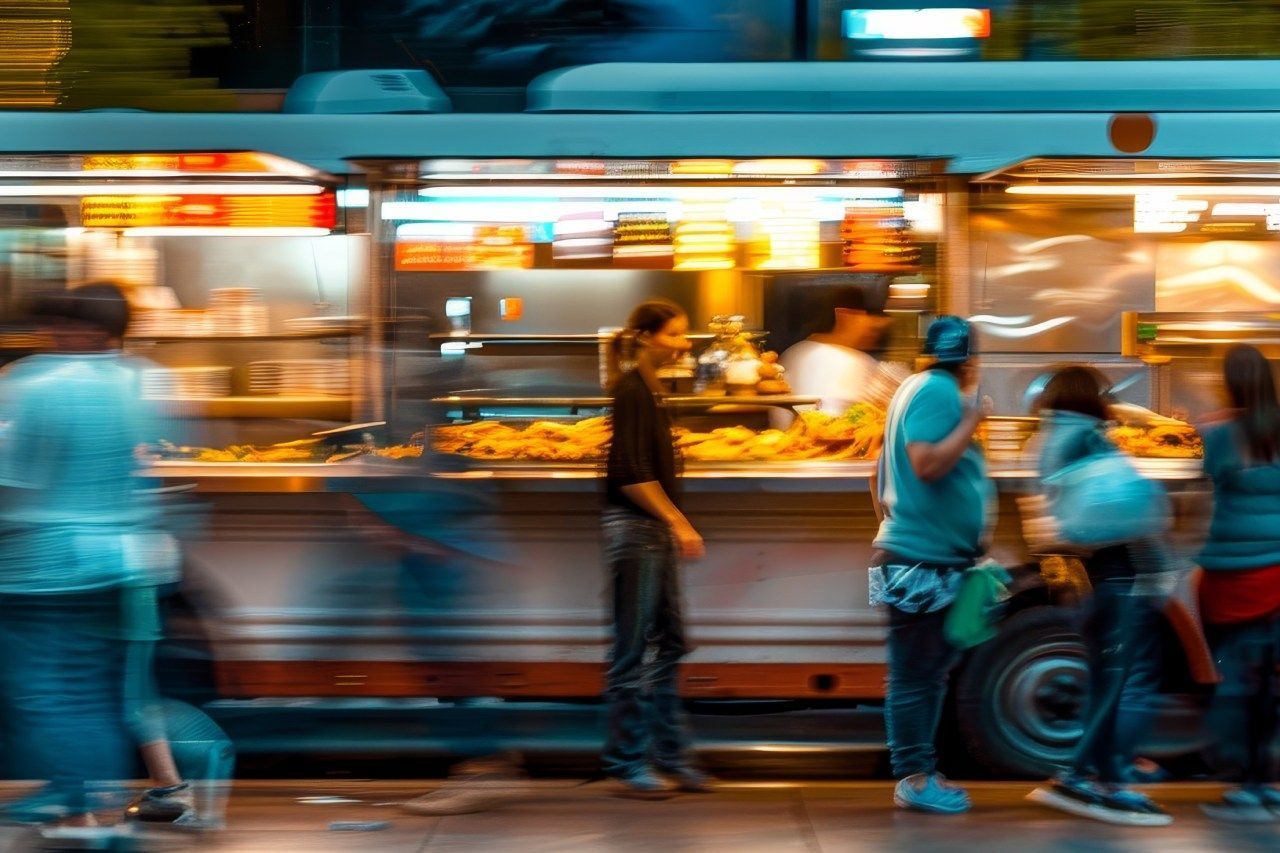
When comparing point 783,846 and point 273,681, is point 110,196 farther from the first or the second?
point 783,846

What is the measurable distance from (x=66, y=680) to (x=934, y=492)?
9.35ft

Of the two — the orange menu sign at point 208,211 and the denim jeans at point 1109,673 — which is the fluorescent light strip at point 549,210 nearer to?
the orange menu sign at point 208,211

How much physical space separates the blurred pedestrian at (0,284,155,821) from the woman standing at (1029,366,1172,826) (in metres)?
3.03

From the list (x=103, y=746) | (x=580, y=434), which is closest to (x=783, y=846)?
(x=103, y=746)

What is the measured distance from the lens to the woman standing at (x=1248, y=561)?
513 centimetres

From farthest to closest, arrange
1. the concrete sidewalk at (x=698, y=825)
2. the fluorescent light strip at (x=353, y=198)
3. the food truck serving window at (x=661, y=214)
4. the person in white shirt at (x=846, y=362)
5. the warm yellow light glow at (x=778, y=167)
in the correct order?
the person in white shirt at (x=846, y=362) → the food truck serving window at (x=661, y=214) → the fluorescent light strip at (x=353, y=198) → the warm yellow light glow at (x=778, y=167) → the concrete sidewalk at (x=698, y=825)

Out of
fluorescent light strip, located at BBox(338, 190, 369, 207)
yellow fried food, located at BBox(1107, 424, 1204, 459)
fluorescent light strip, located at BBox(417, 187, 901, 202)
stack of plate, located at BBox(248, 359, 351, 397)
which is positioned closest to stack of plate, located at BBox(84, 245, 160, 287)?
stack of plate, located at BBox(248, 359, 351, 397)

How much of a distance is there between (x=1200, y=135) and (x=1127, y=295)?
150 centimetres

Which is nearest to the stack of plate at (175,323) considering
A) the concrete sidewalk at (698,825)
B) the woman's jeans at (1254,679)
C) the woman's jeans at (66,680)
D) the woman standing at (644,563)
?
the concrete sidewalk at (698,825)

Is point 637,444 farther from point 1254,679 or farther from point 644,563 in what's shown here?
point 1254,679

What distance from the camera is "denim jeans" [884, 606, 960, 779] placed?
509cm

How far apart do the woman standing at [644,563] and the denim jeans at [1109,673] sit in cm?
144

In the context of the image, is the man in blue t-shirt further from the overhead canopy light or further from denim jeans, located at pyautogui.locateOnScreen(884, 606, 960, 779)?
the overhead canopy light

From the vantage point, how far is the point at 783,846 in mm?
4945
